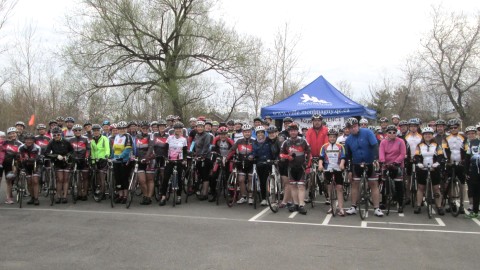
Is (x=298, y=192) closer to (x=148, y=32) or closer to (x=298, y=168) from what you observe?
(x=298, y=168)

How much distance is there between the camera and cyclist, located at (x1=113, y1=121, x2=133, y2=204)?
10.5 m

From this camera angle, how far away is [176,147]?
413 inches

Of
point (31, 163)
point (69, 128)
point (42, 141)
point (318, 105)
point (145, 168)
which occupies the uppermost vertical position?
point (318, 105)

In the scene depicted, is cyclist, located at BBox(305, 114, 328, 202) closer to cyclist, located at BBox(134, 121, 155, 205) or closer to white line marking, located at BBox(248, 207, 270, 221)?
white line marking, located at BBox(248, 207, 270, 221)

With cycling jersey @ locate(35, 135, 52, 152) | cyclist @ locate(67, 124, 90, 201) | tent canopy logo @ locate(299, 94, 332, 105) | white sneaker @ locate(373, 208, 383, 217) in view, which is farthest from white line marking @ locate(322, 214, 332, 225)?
tent canopy logo @ locate(299, 94, 332, 105)

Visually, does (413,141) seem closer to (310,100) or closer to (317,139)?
(317,139)

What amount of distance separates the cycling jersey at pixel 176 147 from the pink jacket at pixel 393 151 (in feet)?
15.1

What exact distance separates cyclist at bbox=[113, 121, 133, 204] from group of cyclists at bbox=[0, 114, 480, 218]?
2 centimetres

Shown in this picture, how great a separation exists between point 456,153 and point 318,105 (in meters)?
6.82

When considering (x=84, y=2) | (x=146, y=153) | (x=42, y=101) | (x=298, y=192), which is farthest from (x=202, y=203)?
A: (x=42, y=101)

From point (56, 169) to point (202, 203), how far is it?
370 centimetres

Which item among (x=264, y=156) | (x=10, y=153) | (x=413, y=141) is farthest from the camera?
(x=10, y=153)

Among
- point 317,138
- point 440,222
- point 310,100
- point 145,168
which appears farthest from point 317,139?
point 310,100

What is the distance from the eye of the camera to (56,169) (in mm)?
10570
